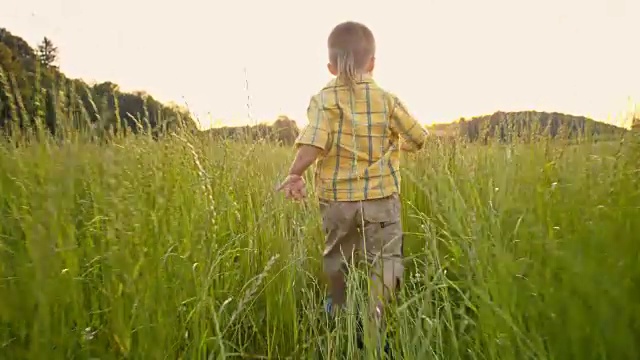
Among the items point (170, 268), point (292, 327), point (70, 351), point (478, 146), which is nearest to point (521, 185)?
point (292, 327)

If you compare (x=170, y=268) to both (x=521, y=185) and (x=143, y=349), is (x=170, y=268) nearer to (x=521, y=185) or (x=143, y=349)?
(x=143, y=349)

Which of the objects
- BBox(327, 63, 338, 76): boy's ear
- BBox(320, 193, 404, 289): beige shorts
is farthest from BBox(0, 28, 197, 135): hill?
BBox(320, 193, 404, 289): beige shorts

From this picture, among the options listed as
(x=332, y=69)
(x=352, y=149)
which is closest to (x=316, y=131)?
(x=352, y=149)

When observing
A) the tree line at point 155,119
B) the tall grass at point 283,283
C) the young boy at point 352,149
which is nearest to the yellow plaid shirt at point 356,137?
the young boy at point 352,149

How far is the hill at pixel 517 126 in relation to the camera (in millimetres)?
3076

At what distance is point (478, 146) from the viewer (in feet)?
13.2

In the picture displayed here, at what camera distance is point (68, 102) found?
2828mm

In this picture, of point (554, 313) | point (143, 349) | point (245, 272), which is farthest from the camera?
point (245, 272)

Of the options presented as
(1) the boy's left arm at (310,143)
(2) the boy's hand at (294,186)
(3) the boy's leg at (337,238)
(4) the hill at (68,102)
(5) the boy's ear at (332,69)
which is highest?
(5) the boy's ear at (332,69)

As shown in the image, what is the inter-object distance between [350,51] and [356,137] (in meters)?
0.40

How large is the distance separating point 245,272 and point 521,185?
3.75 feet

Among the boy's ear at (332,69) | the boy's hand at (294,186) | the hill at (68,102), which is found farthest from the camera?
the boy's ear at (332,69)

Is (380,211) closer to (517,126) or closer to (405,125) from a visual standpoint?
(405,125)

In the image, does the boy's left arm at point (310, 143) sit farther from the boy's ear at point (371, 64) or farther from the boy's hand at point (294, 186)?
the boy's ear at point (371, 64)
